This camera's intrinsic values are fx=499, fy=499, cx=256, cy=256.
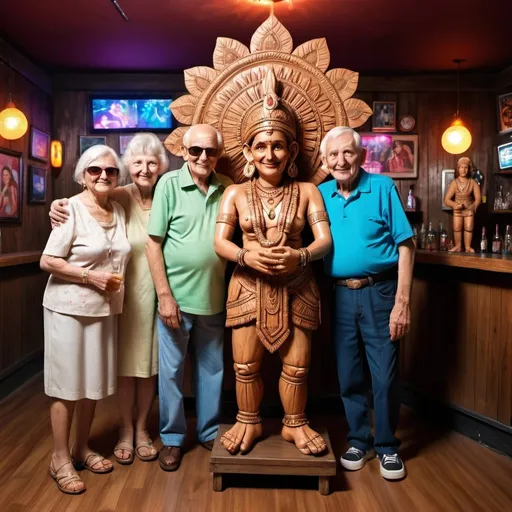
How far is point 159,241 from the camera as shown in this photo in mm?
2293

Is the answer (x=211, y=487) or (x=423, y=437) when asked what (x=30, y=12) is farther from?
(x=423, y=437)

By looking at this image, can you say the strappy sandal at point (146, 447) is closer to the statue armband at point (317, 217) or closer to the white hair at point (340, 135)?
the statue armband at point (317, 217)

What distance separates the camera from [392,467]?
2273 millimetres

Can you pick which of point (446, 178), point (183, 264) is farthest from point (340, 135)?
point (446, 178)

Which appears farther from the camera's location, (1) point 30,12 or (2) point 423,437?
(1) point 30,12

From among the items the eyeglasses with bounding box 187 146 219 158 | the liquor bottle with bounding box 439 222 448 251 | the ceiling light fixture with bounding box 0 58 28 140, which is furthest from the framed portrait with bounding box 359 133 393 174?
the eyeglasses with bounding box 187 146 219 158

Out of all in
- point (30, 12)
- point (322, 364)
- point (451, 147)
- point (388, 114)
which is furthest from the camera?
point (388, 114)

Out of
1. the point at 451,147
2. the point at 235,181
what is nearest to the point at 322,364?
the point at 235,181

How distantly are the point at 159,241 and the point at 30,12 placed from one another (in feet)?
8.05

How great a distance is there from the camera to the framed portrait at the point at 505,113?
520cm

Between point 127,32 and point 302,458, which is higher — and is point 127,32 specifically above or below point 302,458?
above

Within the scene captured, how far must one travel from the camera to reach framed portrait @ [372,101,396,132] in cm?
537

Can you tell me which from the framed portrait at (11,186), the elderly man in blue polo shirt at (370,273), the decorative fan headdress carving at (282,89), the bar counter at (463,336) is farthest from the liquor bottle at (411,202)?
the framed portrait at (11,186)

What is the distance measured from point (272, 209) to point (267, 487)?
124 cm
